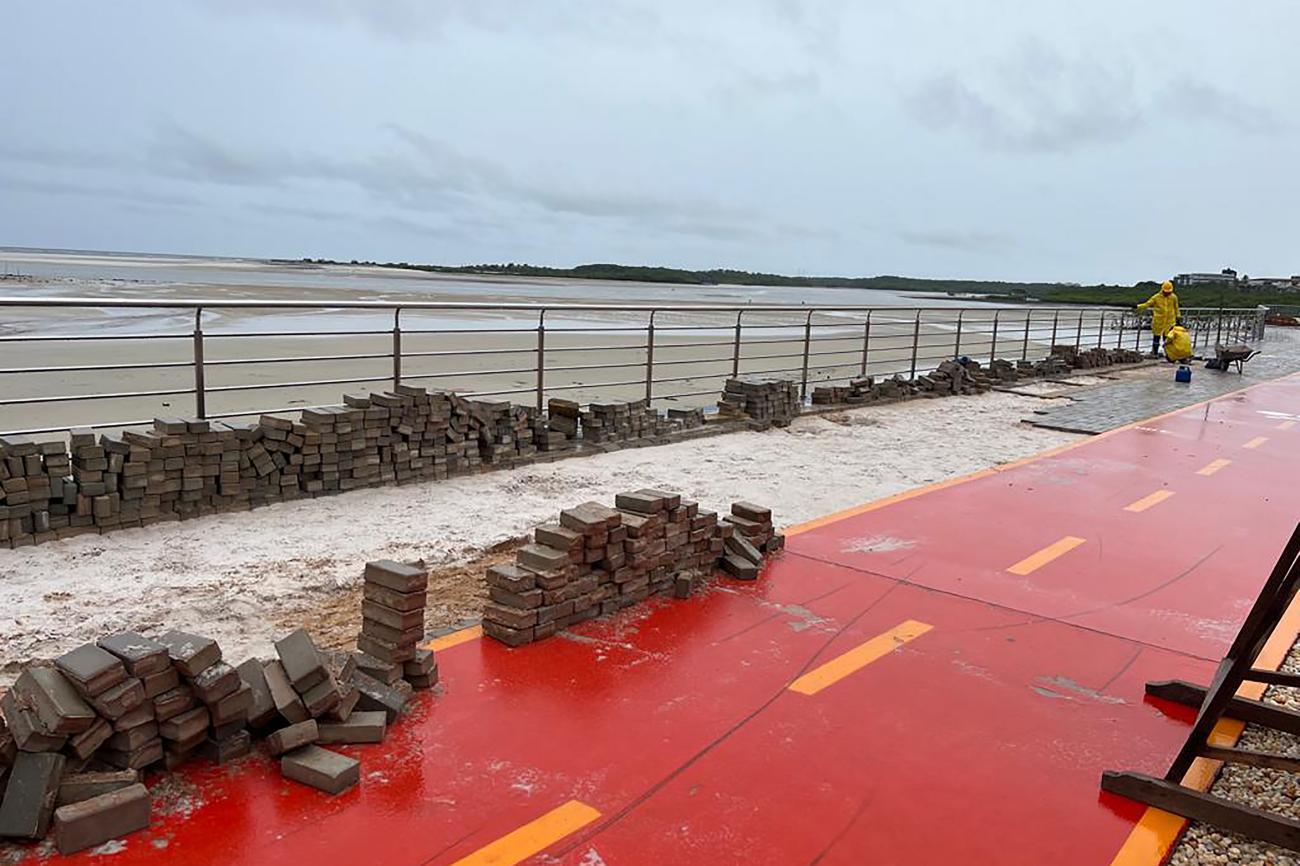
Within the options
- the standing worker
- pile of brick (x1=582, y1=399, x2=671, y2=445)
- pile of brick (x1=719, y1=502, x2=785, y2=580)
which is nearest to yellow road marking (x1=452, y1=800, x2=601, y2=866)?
pile of brick (x1=719, y1=502, x2=785, y2=580)

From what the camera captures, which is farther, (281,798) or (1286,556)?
(1286,556)

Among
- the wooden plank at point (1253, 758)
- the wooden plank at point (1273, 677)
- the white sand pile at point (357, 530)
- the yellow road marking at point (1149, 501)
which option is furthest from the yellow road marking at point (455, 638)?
the yellow road marking at point (1149, 501)

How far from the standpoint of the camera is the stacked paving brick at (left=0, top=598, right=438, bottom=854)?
3436 mm

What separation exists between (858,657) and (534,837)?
2469 millimetres

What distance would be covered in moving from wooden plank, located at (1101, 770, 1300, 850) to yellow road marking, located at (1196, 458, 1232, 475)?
8423mm

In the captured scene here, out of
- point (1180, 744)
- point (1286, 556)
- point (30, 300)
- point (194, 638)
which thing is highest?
point (30, 300)

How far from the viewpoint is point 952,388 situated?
709 inches

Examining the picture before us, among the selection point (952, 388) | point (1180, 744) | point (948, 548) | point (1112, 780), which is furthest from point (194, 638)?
point (952, 388)

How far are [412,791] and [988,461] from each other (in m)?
9.36

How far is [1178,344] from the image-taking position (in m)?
23.9

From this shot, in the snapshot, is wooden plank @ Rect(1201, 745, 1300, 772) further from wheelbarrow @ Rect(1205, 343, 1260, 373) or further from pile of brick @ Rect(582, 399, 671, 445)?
wheelbarrow @ Rect(1205, 343, 1260, 373)

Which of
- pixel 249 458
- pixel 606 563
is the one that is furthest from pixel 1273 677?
pixel 249 458

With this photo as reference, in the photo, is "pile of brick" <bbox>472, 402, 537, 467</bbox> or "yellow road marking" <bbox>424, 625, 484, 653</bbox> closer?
"yellow road marking" <bbox>424, 625, 484, 653</bbox>

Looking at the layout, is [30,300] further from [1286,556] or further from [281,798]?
[1286,556]
